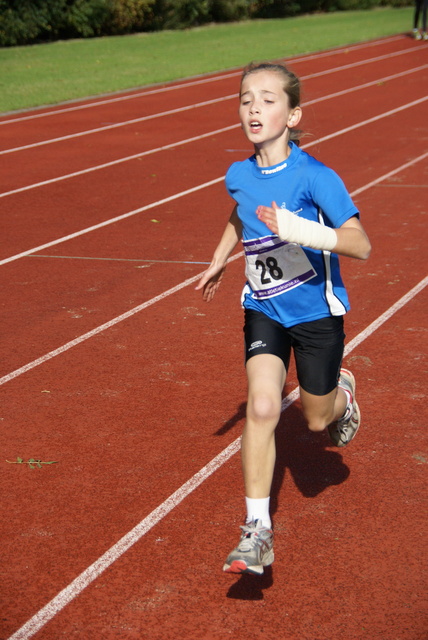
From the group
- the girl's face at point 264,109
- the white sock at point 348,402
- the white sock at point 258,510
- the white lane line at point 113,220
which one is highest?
the girl's face at point 264,109

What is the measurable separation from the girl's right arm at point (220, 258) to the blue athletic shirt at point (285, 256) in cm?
19

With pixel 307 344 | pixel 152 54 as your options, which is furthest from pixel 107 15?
pixel 307 344

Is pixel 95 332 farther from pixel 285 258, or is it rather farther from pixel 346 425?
pixel 285 258

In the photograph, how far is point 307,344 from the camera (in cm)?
430

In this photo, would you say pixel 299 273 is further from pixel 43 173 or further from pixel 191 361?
pixel 43 173

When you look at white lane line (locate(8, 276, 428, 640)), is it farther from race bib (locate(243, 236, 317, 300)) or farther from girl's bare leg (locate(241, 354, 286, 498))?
race bib (locate(243, 236, 317, 300))

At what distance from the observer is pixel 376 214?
11.0m

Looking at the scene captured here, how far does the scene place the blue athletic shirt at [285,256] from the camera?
13.7ft

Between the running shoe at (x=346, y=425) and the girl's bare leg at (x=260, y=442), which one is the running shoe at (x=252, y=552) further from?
the running shoe at (x=346, y=425)

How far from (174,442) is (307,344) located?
134cm

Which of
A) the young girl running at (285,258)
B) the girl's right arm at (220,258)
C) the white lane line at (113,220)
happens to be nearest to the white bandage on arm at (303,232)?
the young girl running at (285,258)

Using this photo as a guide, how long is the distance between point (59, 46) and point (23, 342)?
27.8 m

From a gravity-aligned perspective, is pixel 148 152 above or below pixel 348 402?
below

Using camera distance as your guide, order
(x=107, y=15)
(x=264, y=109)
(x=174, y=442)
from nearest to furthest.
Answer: (x=264, y=109) < (x=174, y=442) < (x=107, y=15)
